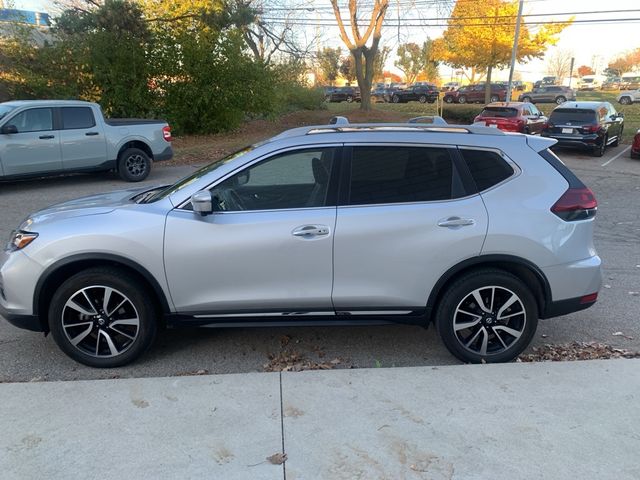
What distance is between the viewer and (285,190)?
160 inches

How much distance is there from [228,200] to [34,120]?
27.0ft

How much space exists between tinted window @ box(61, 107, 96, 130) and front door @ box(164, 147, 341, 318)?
8267mm

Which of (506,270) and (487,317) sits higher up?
(506,270)

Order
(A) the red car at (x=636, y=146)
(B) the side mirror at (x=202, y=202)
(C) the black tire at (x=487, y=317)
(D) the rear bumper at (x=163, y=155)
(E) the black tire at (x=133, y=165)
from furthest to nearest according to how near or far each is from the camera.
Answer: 1. (A) the red car at (x=636, y=146)
2. (D) the rear bumper at (x=163, y=155)
3. (E) the black tire at (x=133, y=165)
4. (C) the black tire at (x=487, y=317)
5. (B) the side mirror at (x=202, y=202)

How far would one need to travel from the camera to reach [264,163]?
150 inches

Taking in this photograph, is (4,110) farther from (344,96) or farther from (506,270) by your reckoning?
(344,96)

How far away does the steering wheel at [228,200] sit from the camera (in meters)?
3.77

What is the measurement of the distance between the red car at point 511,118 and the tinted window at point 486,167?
14.8m

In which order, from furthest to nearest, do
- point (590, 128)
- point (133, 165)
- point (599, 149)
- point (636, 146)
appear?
point (599, 149) < point (590, 128) < point (636, 146) < point (133, 165)

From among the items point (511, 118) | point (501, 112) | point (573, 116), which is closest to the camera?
point (573, 116)

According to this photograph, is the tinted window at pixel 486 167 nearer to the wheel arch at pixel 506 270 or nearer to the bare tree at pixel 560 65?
the wheel arch at pixel 506 270

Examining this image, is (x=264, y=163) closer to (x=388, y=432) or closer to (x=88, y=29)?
(x=388, y=432)

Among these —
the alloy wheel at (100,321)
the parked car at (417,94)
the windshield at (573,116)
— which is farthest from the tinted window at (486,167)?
the parked car at (417,94)

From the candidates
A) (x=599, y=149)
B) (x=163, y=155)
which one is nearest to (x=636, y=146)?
(x=599, y=149)
